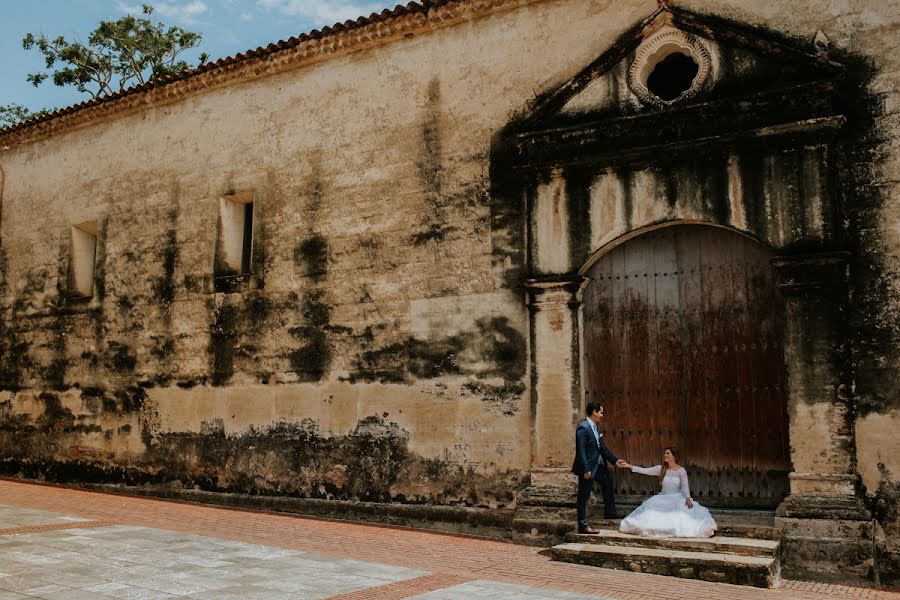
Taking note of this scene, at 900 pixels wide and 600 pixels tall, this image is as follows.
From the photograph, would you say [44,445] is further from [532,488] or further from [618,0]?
[618,0]

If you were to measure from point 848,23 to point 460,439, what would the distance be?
254 inches

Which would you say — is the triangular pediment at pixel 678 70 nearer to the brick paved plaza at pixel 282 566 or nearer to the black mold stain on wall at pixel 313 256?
the black mold stain on wall at pixel 313 256

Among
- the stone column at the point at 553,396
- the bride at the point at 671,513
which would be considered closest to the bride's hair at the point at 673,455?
the bride at the point at 671,513

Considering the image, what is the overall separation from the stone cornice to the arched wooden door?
3951 millimetres

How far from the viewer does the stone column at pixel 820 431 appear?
7.50 metres

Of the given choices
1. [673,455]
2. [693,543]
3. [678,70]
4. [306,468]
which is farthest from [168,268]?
[693,543]

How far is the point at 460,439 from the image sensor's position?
32.5ft

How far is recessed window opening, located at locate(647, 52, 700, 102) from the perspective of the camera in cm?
953

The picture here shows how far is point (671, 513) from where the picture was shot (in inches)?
318

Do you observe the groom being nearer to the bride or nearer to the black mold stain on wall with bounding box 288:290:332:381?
the bride

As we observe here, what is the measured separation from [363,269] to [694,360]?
4.64 metres

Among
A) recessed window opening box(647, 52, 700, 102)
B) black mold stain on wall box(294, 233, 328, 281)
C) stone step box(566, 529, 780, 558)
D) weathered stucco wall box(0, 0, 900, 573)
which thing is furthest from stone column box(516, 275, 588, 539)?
black mold stain on wall box(294, 233, 328, 281)

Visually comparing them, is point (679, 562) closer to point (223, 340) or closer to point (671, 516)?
point (671, 516)

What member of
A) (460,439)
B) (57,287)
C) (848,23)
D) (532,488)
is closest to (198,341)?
(57,287)
